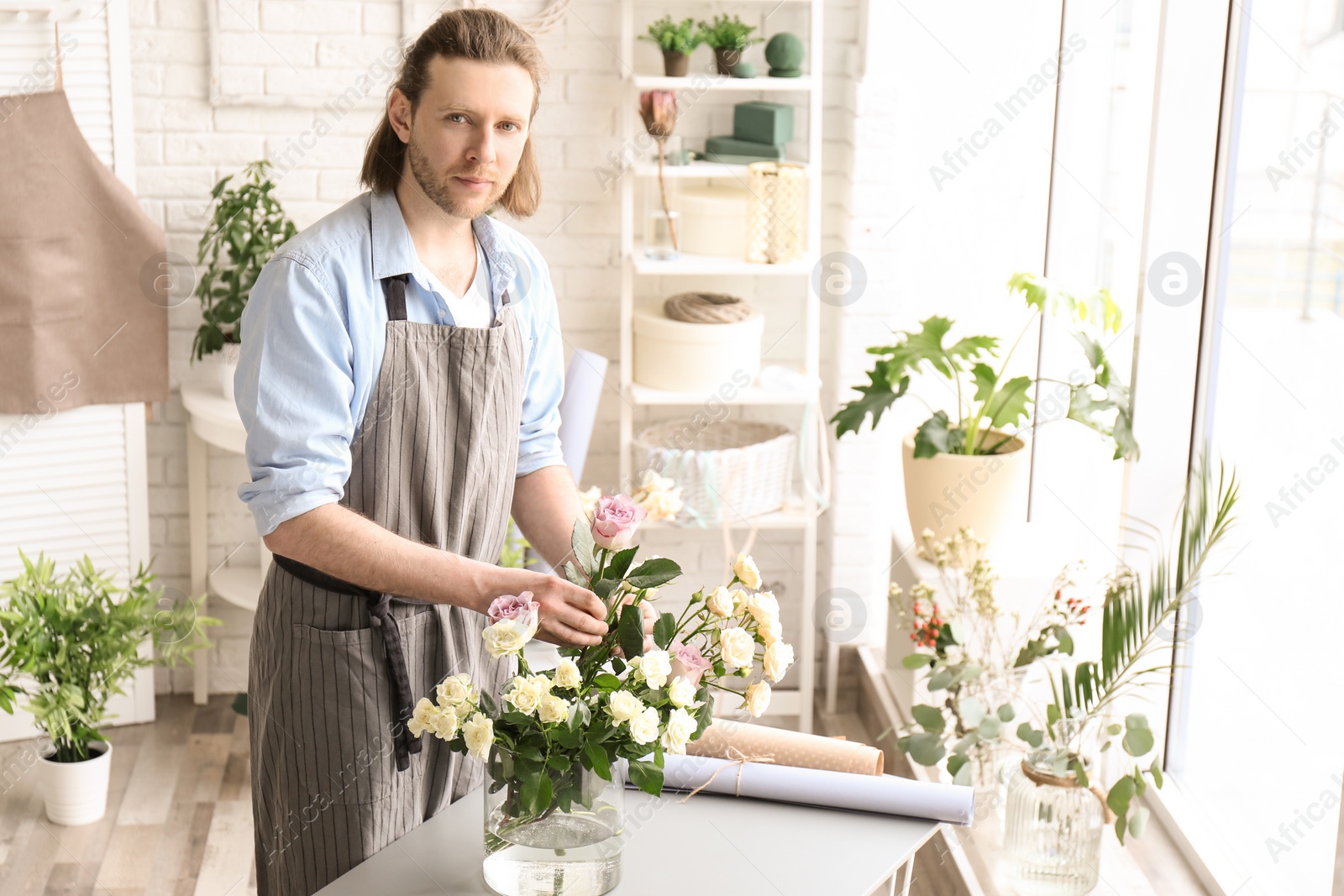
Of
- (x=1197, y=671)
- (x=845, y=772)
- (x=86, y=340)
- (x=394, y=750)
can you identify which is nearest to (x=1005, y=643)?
(x=1197, y=671)

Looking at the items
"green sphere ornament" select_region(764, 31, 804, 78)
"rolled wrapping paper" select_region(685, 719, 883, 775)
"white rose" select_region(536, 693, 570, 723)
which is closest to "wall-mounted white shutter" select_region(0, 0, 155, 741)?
"green sphere ornament" select_region(764, 31, 804, 78)

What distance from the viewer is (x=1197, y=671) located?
8.77ft

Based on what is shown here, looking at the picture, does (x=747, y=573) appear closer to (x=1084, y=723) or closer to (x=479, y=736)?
(x=479, y=736)

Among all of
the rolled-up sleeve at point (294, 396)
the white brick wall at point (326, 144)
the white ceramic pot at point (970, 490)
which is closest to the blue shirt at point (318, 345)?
the rolled-up sleeve at point (294, 396)

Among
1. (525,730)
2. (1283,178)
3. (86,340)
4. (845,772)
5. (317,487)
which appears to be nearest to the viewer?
(525,730)

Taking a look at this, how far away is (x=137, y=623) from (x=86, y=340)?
0.77 metres

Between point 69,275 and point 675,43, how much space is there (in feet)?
5.32

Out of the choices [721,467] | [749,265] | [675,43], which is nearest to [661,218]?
[749,265]

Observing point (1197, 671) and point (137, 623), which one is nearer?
point (1197, 671)

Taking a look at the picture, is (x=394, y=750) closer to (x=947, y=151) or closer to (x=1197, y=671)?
(x=1197, y=671)

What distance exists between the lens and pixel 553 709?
1.31m

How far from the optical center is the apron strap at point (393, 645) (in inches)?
68.2

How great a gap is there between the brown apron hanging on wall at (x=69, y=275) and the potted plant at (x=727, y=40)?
4.88 feet

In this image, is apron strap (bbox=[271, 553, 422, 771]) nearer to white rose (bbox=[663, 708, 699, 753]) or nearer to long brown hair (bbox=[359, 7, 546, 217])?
long brown hair (bbox=[359, 7, 546, 217])
